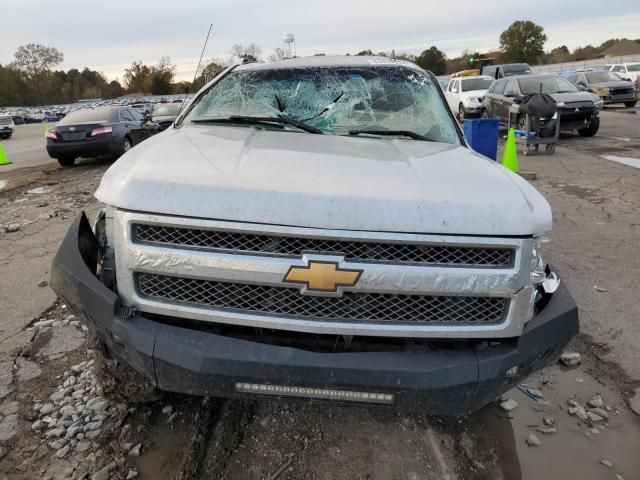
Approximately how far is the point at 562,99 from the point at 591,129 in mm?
1562

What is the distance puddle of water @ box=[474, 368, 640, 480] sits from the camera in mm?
2482

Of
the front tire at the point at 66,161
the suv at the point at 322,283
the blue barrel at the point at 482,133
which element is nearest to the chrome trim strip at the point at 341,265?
the suv at the point at 322,283

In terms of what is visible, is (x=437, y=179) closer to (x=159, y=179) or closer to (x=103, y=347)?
(x=159, y=179)

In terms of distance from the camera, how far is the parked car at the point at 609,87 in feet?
71.6

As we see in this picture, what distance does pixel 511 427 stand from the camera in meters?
2.79

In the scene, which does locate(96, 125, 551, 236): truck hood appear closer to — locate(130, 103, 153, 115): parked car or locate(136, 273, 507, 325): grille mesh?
locate(136, 273, 507, 325): grille mesh

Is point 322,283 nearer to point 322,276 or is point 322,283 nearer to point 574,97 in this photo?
point 322,276

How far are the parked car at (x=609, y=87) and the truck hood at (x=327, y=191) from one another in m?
22.7

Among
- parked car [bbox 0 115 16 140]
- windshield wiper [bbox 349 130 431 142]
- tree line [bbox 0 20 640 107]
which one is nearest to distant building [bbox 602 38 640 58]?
tree line [bbox 0 20 640 107]

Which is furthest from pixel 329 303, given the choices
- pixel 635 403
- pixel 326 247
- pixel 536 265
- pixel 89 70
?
pixel 89 70

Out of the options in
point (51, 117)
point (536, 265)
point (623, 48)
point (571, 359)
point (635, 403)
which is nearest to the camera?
point (536, 265)

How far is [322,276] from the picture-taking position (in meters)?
1.98

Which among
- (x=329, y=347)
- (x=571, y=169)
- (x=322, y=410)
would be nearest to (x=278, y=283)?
(x=329, y=347)

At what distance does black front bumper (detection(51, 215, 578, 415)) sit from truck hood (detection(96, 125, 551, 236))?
18.6 inches
